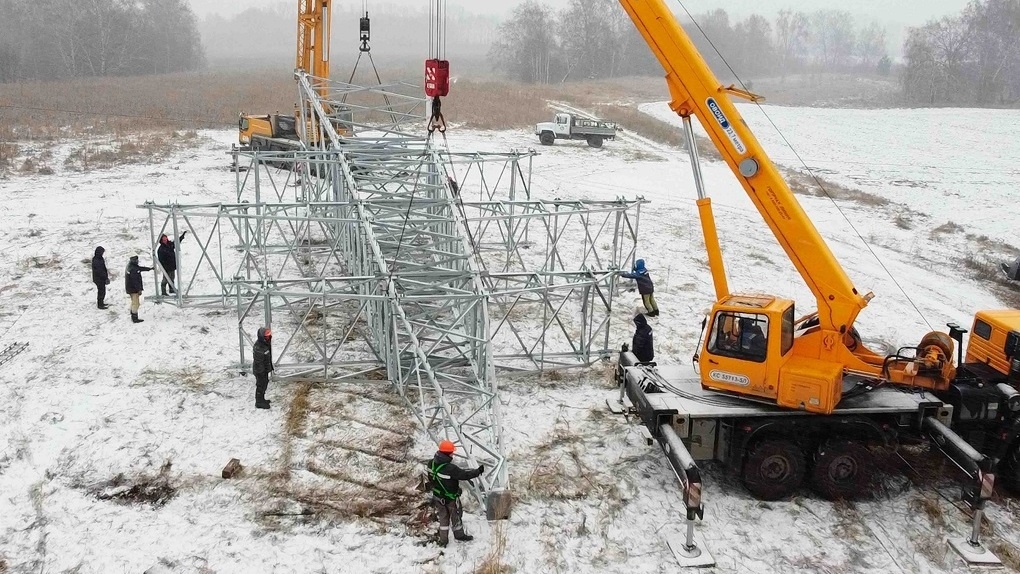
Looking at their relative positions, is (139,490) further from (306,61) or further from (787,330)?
(306,61)

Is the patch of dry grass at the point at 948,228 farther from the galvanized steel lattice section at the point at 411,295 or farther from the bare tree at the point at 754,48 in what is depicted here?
the bare tree at the point at 754,48

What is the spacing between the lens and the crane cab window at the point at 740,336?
34.8ft

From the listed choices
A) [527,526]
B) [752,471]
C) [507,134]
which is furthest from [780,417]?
[507,134]

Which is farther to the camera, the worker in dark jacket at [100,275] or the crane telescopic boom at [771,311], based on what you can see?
the worker in dark jacket at [100,275]

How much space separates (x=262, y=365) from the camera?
12836 mm

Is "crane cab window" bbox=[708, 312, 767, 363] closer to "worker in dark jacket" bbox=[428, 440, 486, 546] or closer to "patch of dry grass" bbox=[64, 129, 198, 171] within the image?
"worker in dark jacket" bbox=[428, 440, 486, 546]

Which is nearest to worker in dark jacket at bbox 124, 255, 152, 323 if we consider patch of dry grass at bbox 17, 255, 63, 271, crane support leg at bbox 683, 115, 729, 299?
patch of dry grass at bbox 17, 255, 63, 271

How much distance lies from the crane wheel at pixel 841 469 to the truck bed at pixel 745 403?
0.57m

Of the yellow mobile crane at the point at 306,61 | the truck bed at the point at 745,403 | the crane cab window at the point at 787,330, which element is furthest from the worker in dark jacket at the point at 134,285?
the crane cab window at the point at 787,330

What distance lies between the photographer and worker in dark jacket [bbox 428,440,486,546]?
9430 mm

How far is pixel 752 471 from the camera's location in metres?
10.8

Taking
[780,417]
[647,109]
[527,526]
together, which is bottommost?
[527,526]

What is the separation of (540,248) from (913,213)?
16873 mm

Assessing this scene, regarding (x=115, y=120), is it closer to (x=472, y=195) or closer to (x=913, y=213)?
(x=472, y=195)
